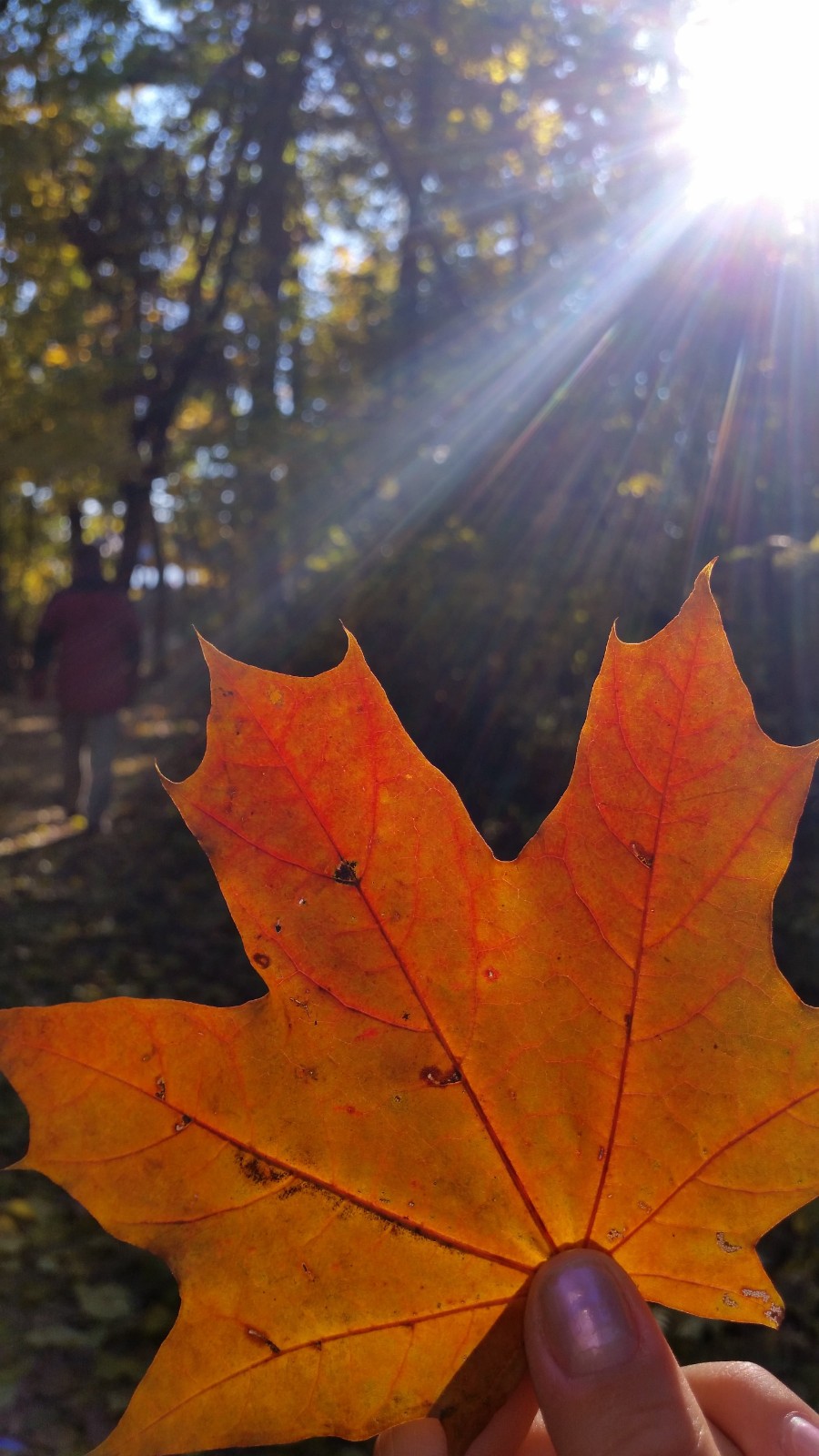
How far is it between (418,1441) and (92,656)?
23.4ft

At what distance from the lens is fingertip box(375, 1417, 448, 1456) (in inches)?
41.0

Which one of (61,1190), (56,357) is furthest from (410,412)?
(61,1190)

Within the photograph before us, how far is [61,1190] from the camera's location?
3707 millimetres

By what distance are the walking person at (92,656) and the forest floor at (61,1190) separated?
0.91 meters

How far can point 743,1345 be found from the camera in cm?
297

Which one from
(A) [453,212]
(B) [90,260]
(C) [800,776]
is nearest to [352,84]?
(A) [453,212]

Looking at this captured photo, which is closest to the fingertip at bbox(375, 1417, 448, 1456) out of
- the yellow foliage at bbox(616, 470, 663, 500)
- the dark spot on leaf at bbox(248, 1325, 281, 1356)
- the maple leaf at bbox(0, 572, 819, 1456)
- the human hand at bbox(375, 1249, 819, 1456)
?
the human hand at bbox(375, 1249, 819, 1456)

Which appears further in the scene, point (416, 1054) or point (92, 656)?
point (92, 656)

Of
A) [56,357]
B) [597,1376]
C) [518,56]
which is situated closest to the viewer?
[597,1376]

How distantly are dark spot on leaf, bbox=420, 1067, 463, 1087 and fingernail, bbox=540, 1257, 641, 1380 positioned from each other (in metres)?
0.26

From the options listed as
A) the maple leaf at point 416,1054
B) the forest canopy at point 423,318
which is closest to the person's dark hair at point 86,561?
the forest canopy at point 423,318

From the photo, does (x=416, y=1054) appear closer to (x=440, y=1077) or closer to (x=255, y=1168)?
(x=440, y=1077)

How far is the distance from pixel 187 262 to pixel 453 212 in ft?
16.3

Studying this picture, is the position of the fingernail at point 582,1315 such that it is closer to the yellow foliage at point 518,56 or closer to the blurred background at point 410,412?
the blurred background at point 410,412
